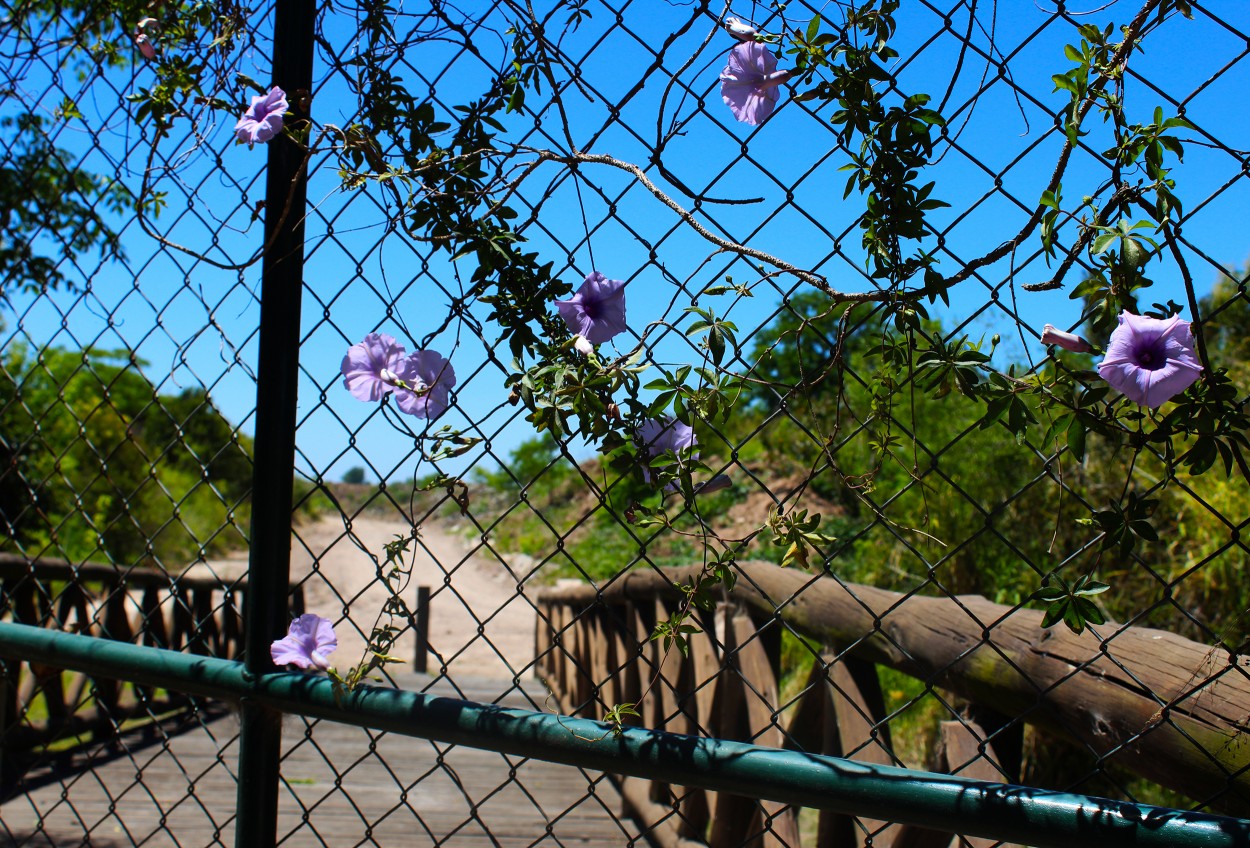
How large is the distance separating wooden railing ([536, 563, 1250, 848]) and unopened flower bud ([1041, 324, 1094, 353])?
305 mm

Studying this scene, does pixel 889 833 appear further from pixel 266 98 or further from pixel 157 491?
pixel 157 491

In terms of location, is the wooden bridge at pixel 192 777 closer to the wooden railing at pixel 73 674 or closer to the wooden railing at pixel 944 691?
the wooden railing at pixel 73 674

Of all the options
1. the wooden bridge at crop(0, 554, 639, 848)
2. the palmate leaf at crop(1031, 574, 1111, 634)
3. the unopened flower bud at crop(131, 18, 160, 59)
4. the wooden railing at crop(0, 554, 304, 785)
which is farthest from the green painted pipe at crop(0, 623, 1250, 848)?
the wooden railing at crop(0, 554, 304, 785)

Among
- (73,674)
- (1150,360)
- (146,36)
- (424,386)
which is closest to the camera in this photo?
(1150,360)

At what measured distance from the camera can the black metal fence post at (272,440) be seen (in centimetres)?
137

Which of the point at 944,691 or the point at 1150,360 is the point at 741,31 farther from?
the point at 944,691

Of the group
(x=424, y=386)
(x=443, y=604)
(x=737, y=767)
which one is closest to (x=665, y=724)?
(x=737, y=767)

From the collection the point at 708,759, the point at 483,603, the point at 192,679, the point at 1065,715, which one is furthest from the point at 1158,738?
the point at 483,603

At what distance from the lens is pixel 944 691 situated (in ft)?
6.38

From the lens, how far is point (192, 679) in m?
1.46

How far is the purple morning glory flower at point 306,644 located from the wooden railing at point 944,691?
0.29m

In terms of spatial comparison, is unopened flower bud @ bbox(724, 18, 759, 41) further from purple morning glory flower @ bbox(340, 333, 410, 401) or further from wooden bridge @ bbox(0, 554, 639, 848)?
wooden bridge @ bbox(0, 554, 639, 848)

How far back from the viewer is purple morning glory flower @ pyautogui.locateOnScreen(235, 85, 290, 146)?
1273mm

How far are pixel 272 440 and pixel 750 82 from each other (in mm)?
825
